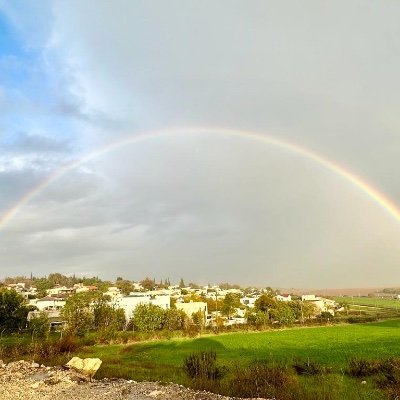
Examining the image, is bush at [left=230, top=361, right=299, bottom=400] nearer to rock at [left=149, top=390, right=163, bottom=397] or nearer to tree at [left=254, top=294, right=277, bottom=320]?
rock at [left=149, top=390, right=163, bottom=397]

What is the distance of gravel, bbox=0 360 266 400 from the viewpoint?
11844 millimetres

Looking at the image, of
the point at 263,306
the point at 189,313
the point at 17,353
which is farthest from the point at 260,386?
the point at 263,306

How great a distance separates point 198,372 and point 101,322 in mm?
44414

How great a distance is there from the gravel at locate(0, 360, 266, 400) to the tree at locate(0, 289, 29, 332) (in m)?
41.5

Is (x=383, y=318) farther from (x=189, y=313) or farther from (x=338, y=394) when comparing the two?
(x=338, y=394)

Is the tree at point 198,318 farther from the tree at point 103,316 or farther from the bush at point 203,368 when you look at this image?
the bush at point 203,368

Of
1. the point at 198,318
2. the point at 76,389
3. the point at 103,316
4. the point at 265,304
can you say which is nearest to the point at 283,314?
the point at 265,304

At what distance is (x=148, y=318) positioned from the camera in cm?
5962

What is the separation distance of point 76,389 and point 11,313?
153 ft

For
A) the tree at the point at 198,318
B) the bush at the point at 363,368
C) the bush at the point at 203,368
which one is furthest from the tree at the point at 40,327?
the bush at the point at 363,368

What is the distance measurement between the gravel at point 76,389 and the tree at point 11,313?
1632 inches

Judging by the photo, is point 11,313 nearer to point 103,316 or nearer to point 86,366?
point 103,316

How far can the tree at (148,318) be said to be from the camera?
5884cm

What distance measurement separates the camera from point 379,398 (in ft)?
47.0
